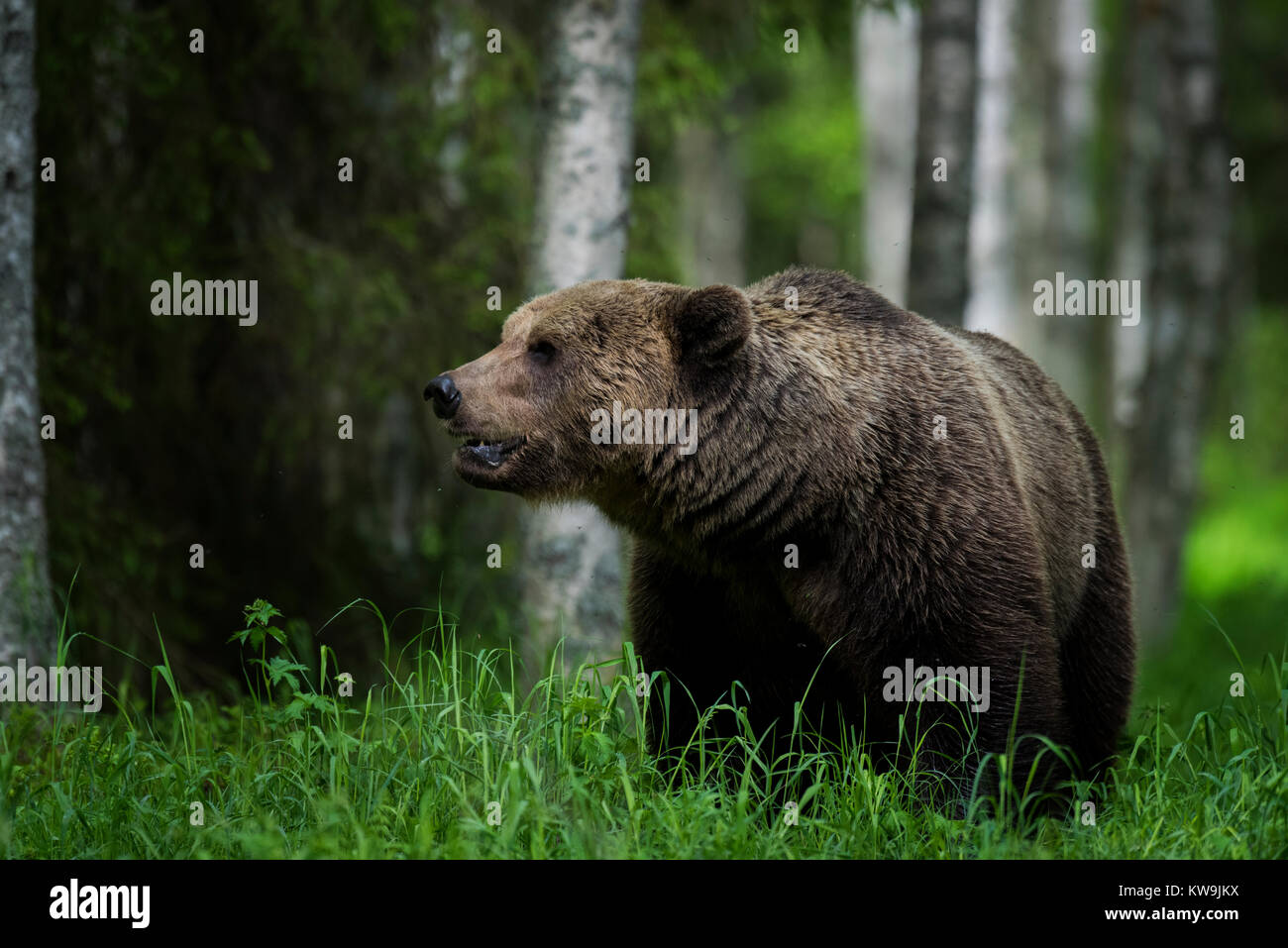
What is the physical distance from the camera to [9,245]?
18.9 ft

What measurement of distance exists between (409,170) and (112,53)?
2.10 meters

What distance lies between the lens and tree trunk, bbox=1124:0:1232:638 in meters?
12.0

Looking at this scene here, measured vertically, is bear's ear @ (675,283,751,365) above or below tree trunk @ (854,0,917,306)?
below

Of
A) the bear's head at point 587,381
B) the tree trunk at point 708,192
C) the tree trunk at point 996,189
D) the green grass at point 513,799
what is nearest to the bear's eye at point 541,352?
the bear's head at point 587,381

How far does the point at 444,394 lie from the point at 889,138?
40.1ft

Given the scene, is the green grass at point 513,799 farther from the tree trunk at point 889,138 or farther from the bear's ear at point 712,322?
the tree trunk at point 889,138

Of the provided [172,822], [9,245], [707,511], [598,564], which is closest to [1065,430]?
[707,511]

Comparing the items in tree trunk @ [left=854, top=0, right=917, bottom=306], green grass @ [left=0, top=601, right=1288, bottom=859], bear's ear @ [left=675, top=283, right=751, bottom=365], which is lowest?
green grass @ [left=0, top=601, right=1288, bottom=859]

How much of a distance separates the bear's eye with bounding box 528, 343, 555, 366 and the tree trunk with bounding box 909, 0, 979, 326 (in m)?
3.71

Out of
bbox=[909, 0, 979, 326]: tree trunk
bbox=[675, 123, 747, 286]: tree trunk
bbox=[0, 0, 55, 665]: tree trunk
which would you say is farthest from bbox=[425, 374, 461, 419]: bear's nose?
bbox=[675, 123, 747, 286]: tree trunk

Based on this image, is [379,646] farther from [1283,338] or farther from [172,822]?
[1283,338]

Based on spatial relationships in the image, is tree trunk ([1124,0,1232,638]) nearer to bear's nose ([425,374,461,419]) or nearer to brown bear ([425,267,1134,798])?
brown bear ([425,267,1134,798])

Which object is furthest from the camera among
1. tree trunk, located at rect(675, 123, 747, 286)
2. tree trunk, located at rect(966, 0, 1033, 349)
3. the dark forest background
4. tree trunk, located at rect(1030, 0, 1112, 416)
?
tree trunk, located at rect(675, 123, 747, 286)

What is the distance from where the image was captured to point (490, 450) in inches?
195
